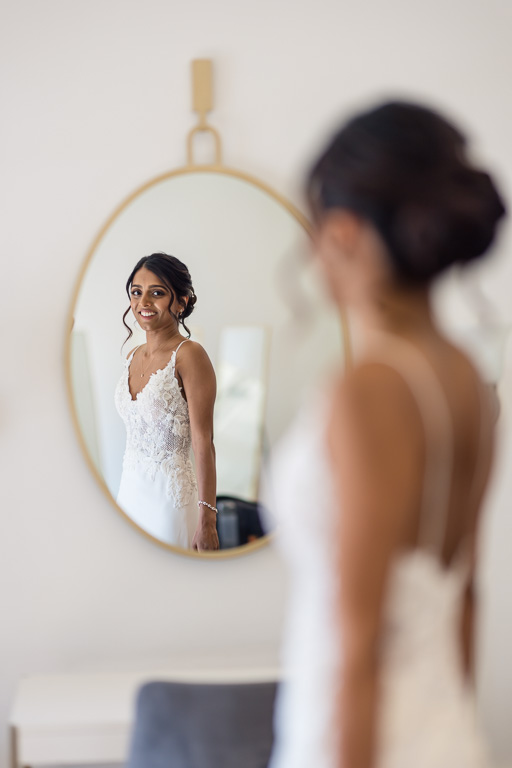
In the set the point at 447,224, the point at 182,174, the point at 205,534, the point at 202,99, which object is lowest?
the point at 205,534

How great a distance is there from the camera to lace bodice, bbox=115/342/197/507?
1.92 m

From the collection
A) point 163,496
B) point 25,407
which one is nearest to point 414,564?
point 163,496

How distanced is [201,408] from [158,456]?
0.51 ft

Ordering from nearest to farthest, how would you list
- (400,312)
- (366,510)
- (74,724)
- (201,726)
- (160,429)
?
(366,510)
(400,312)
(201,726)
(74,724)
(160,429)

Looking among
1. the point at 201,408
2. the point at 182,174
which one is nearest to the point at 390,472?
the point at 201,408

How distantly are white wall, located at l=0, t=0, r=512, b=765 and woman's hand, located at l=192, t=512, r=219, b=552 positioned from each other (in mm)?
80

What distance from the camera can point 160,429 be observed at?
192 cm

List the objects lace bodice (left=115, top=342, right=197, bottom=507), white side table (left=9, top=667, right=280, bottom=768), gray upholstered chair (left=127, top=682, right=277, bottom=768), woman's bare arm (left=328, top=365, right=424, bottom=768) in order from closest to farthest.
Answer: woman's bare arm (left=328, top=365, right=424, bottom=768) < gray upholstered chair (left=127, top=682, right=277, bottom=768) < white side table (left=9, top=667, right=280, bottom=768) < lace bodice (left=115, top=342, right=197, bottom=507)

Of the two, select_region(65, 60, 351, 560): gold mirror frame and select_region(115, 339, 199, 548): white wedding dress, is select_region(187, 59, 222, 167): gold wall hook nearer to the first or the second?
select_region(65, 60, 351, 560): gold mirror frame

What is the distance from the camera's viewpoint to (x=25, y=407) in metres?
1.96

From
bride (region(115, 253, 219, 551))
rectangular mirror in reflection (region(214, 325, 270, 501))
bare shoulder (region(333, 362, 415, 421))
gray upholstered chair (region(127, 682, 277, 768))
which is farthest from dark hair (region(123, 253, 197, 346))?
bare shoulder (region(333, 362, 415, 421))

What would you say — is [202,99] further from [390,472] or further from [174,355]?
[390,472]

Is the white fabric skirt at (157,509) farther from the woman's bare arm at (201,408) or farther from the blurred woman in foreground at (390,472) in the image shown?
the blurred woman in foreground at (390,472)

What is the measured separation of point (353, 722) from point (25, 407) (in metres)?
1.37
